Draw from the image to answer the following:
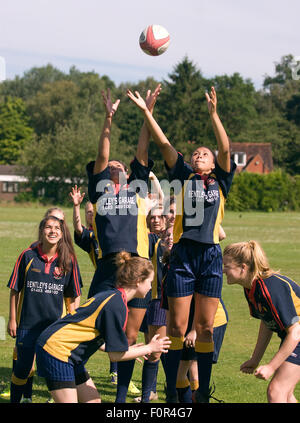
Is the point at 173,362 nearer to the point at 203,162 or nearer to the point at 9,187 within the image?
the point at 203,162

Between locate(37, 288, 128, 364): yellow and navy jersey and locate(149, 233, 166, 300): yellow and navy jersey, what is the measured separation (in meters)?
2.00

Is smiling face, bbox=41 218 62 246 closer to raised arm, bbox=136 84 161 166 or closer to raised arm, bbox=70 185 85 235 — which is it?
raised arm, bbox=70 185 85 235

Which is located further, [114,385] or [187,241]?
[114,385]

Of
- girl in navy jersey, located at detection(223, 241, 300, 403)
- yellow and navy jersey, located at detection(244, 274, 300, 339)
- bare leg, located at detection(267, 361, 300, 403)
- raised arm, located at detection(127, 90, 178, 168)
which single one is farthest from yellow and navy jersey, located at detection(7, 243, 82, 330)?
bare leg, located at detection(267, 361, 300, 403)

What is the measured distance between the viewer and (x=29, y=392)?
602 centimetres

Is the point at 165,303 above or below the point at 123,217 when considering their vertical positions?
below

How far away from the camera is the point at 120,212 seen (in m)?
6.02

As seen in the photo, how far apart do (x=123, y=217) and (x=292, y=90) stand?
357 feet

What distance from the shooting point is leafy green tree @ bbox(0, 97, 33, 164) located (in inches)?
3524

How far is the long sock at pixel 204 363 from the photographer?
5.73 metres

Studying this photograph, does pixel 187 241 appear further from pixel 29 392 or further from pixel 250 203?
pixel 250 203

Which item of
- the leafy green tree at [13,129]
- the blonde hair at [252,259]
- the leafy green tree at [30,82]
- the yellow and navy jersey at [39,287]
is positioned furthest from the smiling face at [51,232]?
the leafy green tree at [30,82]
